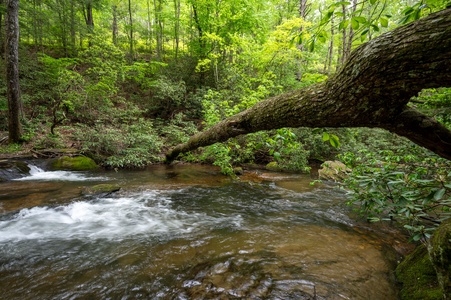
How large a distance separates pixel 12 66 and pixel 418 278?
1322 centimetres

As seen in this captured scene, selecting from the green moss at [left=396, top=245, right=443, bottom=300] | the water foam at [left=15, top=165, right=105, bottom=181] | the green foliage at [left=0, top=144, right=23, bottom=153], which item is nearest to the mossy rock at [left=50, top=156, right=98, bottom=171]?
the water foam at [left=15, top=165, right=105, bottom=181]

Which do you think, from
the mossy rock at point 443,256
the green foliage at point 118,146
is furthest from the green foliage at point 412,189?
the green foliage at point 118,146

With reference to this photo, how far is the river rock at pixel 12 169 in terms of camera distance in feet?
23.7

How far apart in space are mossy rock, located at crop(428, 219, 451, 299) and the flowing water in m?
0.72

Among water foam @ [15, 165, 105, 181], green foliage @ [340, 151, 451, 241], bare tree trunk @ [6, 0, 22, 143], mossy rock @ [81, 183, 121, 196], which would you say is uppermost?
bare tree trunk @ [6, 0, 22, 143]

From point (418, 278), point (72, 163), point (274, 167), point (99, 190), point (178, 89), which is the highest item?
point (178, 89)

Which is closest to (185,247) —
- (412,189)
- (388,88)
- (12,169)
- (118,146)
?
(412,189)

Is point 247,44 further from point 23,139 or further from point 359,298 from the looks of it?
point 359,298

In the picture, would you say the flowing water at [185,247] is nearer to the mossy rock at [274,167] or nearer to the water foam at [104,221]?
the water foam at [104,221]

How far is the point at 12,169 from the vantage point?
7.49 m

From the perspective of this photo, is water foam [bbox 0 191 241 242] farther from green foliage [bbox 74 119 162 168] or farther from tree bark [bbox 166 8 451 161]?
green foliage [bbox 74 119 162 168]

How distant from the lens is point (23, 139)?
9.52 m

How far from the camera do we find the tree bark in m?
1.37

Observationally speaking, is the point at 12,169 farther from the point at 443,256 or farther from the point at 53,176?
the point at 443,256
